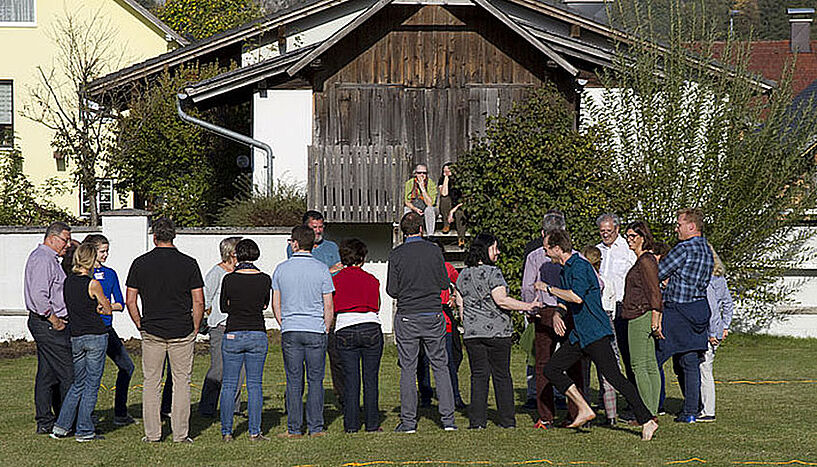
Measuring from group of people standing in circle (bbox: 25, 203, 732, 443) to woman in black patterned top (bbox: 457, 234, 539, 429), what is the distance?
13 mm

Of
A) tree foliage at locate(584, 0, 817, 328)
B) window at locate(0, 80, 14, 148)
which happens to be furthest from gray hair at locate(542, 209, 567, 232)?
window at locate(0, 80, 14, 148)

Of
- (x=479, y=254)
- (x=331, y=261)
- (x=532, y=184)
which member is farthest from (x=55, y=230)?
(x=532, y=184)

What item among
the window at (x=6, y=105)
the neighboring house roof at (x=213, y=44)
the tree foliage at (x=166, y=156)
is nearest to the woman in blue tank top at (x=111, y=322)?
the tree foliage at (x=166, y=156)

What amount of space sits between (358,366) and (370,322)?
0.43m

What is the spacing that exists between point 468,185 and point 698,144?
397 centimetres

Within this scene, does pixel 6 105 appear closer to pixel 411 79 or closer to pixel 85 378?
pixel 411 79

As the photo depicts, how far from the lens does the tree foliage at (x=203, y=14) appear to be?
1310 inches

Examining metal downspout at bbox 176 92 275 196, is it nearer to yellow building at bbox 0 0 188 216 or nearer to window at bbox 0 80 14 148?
yellow building at bbox 0 0 188 216

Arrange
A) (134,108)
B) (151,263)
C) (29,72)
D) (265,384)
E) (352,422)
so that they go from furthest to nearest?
1. (29,72)
2. (134,108)
3. (265,384)
4. (352,422)
5. (151,263)

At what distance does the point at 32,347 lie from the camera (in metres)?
17.3

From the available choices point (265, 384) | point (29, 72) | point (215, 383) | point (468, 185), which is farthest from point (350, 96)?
point (29, 72)

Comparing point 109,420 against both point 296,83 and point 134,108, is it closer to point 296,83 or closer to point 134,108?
point 296,83

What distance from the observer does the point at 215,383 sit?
11.0 metres

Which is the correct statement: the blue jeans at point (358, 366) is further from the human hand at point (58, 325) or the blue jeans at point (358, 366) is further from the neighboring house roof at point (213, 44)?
the neighboring house roof at point (213, 44)
